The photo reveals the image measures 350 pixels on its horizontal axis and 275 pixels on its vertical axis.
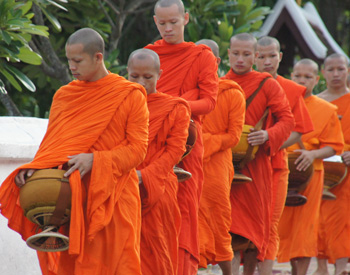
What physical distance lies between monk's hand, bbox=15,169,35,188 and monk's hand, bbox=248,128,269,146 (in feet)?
9.17

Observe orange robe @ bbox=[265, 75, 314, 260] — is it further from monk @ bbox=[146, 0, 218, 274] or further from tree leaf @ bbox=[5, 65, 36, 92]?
tree leaf @ bbox=[5, 65, 36, 92]

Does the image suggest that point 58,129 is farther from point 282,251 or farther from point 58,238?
point 282,251

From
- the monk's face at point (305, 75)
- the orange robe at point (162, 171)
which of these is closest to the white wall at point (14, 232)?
the orange robe at point (162, 171)

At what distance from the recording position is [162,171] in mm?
6004

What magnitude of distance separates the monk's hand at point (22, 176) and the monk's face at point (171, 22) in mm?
1858

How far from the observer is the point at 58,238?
5.30 metres

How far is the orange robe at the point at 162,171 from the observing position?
6.06 m

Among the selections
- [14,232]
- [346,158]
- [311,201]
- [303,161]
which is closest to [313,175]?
[311,201]

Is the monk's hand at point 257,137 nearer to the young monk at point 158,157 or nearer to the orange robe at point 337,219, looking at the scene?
the young monk at point 158,157

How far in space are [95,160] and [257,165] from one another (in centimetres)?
289

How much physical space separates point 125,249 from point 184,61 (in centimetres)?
187

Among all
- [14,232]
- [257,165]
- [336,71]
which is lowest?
[14,232]

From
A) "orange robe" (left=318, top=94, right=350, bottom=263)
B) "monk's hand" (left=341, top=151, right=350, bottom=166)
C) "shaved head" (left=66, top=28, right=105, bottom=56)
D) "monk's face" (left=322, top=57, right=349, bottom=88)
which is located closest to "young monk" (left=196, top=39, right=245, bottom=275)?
"shaved head" (left=66, top=28, right=105, bottom=56)

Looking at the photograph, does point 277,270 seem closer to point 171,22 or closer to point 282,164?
point 282,164
